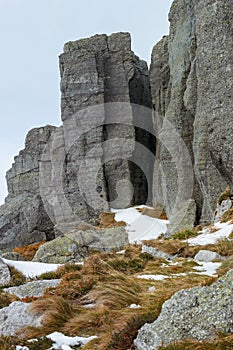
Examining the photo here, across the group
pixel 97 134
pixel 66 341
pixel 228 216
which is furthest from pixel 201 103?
pixel 66 341

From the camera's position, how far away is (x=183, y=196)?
34.2m

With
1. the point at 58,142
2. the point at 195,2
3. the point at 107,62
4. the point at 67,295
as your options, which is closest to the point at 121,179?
the point at 58,142

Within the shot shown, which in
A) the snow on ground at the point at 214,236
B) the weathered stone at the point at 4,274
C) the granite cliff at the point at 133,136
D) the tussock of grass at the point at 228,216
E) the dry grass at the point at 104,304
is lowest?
the weathered stone at the point at 4,274

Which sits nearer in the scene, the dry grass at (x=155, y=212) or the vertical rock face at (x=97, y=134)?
the dry grass at (x=155, y=212)

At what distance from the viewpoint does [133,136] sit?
48031 millimetres

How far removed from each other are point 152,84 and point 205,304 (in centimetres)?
4594

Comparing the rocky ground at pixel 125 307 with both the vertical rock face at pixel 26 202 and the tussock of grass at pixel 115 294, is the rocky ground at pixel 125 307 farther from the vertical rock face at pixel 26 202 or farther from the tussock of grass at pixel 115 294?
the vertical rock face at pixel 26 202

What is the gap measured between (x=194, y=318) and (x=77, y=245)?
22889mm

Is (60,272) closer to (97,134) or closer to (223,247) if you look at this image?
(223,247)

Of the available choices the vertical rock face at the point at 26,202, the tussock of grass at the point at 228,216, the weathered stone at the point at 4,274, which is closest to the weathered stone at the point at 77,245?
the tussock of grass at the point at 228,216

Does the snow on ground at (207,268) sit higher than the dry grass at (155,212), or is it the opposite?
the dry grass at (155,212)

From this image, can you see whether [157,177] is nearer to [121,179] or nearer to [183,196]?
[121,179]

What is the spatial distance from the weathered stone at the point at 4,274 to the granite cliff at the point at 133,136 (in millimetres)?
16157

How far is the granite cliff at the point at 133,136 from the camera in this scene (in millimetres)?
27250
